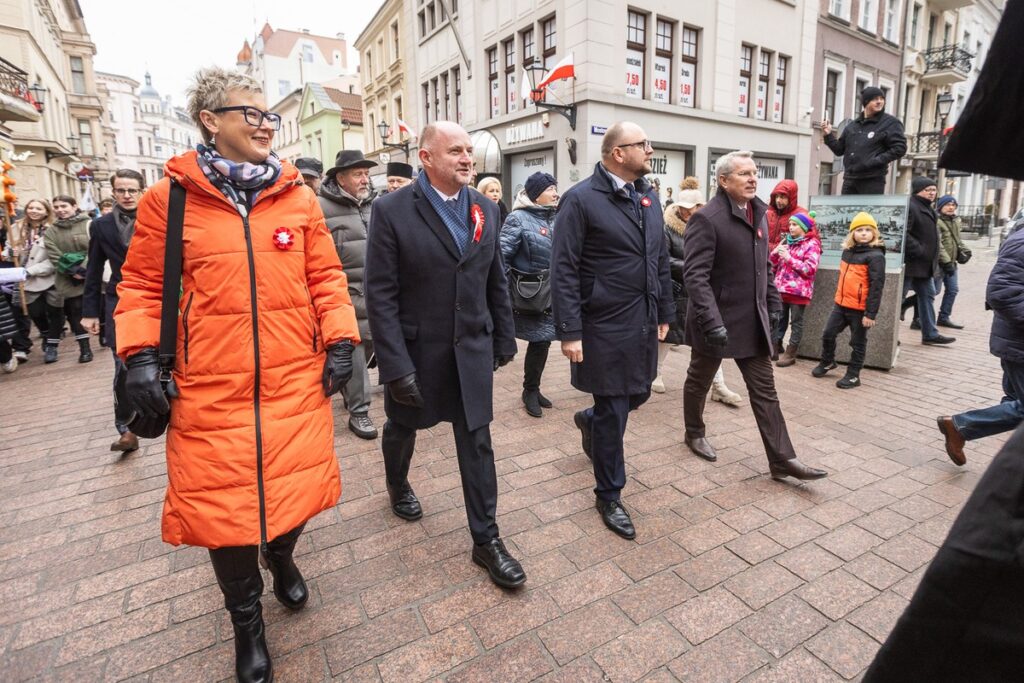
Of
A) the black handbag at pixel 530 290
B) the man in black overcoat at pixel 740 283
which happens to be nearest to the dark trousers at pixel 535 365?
the black handbag at pixel 530 290

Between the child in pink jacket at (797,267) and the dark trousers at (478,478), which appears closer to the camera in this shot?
the dark trousers at (478,478)

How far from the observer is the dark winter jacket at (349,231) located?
4.79m

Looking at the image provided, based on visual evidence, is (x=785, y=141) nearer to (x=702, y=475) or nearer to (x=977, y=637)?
(x=702, y=475)

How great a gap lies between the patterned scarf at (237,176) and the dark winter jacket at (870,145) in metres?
7.42

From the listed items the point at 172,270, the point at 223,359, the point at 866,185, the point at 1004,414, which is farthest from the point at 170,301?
the point at 866,185

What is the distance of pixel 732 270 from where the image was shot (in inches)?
154

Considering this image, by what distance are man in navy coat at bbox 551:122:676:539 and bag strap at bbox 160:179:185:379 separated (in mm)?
1865

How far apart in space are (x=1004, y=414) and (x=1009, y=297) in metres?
0.79

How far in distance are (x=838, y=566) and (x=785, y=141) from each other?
20836mm

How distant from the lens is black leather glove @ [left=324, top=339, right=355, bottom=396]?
2299 mm

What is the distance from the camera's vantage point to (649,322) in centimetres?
339

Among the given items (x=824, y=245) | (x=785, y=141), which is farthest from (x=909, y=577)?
(x=785, y=141)

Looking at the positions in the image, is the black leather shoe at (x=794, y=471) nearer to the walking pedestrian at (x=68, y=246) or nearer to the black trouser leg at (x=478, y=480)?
the black trouser leg at (x=478, y=480)

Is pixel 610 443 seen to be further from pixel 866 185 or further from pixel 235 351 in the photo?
pixel 866 185
